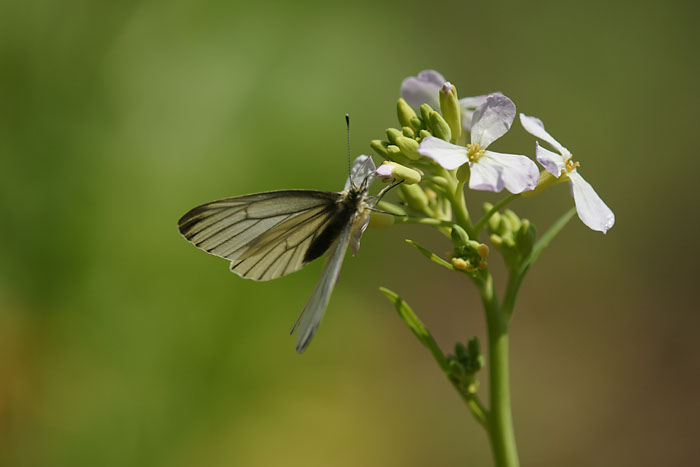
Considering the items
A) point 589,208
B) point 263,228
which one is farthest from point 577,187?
point 263,228

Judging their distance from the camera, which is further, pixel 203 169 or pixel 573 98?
pixel 573 98

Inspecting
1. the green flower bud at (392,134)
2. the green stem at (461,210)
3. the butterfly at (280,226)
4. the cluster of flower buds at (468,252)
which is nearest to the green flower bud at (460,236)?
the cluster of flower buds at (468,252)

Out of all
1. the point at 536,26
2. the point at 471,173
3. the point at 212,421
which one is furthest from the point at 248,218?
the point at 536,26

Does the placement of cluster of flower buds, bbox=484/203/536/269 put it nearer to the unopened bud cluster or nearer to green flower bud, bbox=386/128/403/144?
the unopened bud cluster

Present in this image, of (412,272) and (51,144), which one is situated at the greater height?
(51,144)

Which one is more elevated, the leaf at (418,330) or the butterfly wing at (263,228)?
the butterfly wing at (263,228)

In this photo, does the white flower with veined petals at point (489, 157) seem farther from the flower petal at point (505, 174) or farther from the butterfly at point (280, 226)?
the butterfly at point (280, 226)

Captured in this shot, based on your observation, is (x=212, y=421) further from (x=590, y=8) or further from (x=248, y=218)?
(x=590, y=8)

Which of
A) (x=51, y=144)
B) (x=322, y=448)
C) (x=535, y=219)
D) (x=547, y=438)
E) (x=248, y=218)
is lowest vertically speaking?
(x=547, y=438)
